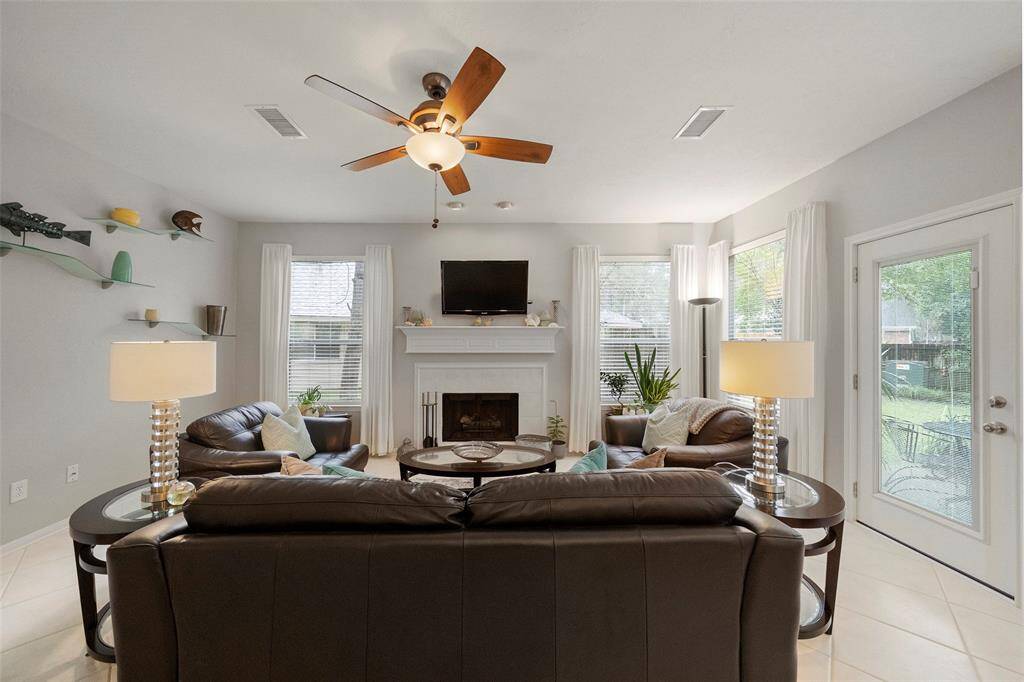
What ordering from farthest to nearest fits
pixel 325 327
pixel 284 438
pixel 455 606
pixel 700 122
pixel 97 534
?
pixel 325 327 < pixel 284 438 < pixel 700 122 < pixel 97 534 < pixel 455 606

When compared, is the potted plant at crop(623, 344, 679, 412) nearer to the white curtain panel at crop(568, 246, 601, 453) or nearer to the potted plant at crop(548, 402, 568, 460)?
the white curtain panel at crop(568, 246, 601, 453)

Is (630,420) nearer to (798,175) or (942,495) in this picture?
(942,495)

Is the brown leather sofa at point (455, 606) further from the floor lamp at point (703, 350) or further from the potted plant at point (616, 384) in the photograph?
the floor lamp at point (703, 350)

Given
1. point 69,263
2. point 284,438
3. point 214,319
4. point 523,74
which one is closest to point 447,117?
point 523,74

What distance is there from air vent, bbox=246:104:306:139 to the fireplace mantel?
239 centimetres

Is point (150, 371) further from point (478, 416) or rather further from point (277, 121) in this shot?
point (478, 416)

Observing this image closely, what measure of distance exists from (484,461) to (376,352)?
2.34 metres

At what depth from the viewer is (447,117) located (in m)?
1.97

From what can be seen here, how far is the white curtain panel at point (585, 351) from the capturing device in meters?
4.84

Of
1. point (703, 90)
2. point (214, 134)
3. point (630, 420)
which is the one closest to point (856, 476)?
point (630, 420)

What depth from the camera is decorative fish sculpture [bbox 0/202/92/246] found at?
8.39 feet

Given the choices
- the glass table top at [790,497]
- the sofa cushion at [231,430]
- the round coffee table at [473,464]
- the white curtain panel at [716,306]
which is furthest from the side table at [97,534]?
the white curtain panel at [716,306]

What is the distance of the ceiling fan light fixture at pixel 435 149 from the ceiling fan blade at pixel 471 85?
0.27 feet

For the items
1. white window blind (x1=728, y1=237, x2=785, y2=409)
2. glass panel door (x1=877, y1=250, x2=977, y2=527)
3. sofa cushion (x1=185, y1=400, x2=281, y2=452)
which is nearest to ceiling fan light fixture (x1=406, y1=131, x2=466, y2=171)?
sofa cushion (x1=185, y1=400, x2=281, y2=452)
